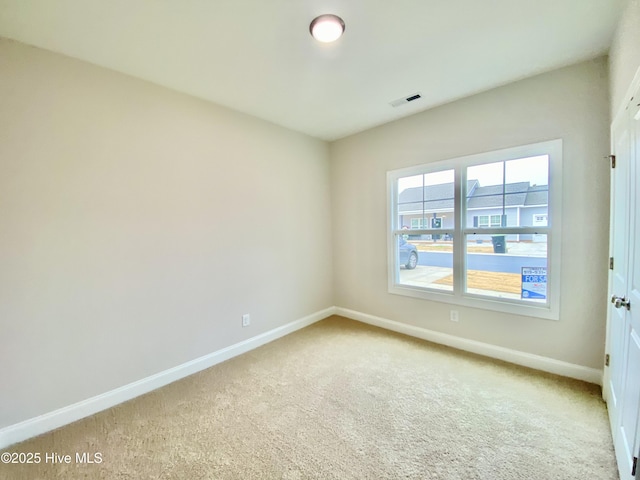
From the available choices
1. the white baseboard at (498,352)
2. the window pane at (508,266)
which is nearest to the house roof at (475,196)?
the window pane at (508,266)

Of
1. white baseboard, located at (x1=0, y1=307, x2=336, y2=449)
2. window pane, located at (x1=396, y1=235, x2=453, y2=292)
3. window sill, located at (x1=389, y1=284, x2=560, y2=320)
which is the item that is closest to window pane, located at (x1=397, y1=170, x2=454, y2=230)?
window pane, located at (x1=396, y1=235, x2=453, y2=292)

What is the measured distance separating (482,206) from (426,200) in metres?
0.60

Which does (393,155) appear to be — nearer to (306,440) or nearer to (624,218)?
(624,218)

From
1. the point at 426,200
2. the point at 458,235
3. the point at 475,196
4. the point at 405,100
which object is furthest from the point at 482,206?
the point at 405,100

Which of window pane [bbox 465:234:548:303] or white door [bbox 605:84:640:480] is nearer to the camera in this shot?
white door [bbox 605:84:640:480]

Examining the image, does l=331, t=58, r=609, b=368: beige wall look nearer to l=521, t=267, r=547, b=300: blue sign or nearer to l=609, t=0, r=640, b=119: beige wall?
l=521, t=267, r=547, b=300: blue sign

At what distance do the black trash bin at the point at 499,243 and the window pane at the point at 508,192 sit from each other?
122 millimetres

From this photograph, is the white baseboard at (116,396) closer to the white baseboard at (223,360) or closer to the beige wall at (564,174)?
the white baseboard at (223,360)

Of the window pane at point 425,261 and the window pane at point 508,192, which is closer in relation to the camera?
the window pane at point 508,192

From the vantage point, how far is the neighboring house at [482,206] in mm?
2494

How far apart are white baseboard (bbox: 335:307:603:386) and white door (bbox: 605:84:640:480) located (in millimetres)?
454

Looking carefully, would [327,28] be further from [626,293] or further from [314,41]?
[626,293]

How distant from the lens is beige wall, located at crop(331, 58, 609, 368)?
7.08ft

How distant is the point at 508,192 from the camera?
2625 mm
